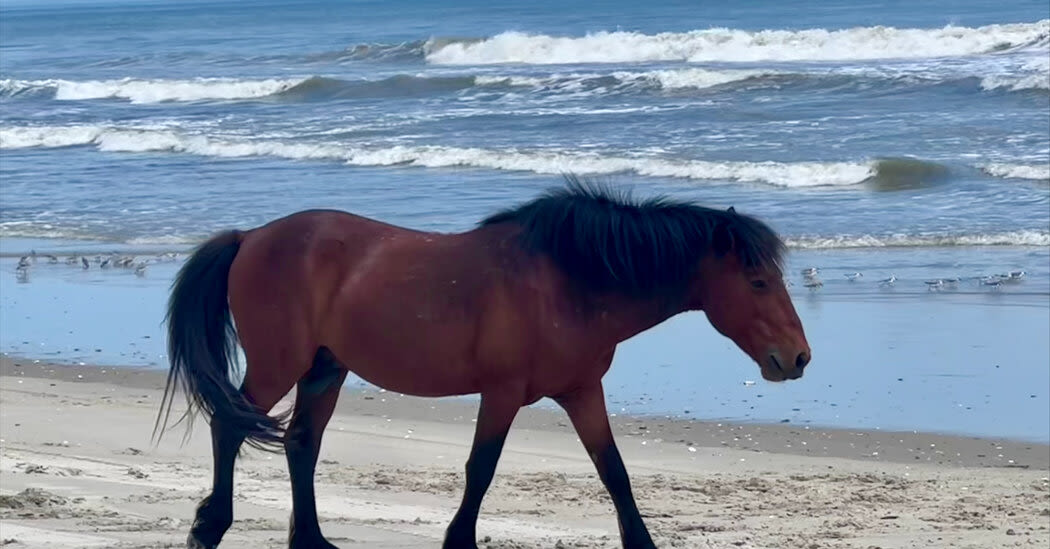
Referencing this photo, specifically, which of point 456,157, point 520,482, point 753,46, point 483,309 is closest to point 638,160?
point 456,157

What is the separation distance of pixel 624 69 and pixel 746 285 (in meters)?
32.7

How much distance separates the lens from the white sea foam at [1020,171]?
1788 cm

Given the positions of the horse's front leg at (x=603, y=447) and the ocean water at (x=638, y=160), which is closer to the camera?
the horse's front leg at (x=603, y=447)

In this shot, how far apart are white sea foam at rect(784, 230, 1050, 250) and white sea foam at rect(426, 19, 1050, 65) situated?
905 inches

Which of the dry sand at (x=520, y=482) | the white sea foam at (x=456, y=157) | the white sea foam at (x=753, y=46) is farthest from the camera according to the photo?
the white sea foam at (x=753, y=46)

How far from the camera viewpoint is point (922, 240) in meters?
14.3

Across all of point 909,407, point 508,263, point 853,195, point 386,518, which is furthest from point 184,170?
point 508,263

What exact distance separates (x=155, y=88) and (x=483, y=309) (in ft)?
114

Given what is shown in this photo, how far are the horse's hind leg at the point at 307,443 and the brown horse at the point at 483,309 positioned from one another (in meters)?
0.02

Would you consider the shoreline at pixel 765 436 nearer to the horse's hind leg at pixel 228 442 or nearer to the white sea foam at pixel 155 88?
the horse's hind leg at pixel 228 442

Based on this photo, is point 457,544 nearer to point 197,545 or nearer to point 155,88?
point 197,545

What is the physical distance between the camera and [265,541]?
541 centimetres

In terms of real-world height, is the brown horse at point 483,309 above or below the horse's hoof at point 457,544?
above

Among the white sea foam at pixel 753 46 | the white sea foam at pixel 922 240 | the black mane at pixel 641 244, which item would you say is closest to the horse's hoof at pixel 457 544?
the black mane at pixel 641 244
